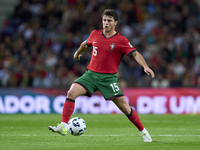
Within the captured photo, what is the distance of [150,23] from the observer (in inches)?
734

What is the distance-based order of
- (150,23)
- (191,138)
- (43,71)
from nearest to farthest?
(191,138) < (43,71) < (150,23)

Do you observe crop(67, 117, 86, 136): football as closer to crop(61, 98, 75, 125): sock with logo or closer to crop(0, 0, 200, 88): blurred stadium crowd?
crop(61, 98, 75, 125): sock with logo

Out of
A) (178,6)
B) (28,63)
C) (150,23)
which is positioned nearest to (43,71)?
(28,63)

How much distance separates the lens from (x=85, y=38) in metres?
18.1

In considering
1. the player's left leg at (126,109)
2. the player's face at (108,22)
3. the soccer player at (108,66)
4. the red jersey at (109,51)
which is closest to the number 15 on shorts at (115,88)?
the soccer player at (108,66)

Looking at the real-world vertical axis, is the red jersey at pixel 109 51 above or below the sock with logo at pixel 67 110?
above

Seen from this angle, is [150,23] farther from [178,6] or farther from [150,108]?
[150,108]

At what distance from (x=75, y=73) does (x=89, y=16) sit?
3.51 metres

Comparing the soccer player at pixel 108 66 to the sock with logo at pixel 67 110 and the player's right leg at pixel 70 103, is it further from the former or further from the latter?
the sock with logo at pixel 67 110

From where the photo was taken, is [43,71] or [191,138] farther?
[43,71]

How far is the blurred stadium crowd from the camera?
1619 cm

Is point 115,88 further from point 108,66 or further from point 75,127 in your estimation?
point 75,127

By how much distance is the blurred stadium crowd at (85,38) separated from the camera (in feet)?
53.1

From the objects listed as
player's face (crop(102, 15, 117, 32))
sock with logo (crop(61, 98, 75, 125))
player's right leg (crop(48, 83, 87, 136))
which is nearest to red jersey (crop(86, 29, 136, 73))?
player's face (crop(102, 15, 117, 32))
